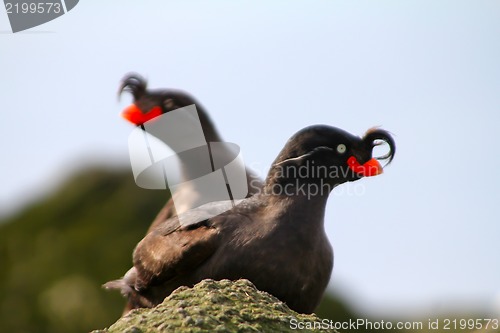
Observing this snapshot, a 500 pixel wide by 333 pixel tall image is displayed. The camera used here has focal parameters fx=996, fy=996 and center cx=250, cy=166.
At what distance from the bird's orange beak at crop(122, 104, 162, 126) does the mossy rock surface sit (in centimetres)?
475

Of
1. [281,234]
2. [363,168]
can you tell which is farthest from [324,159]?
[281,234]

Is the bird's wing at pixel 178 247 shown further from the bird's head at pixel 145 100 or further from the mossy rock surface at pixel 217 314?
the bird's head at pixel 145 100

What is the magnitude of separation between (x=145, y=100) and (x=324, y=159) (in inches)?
133

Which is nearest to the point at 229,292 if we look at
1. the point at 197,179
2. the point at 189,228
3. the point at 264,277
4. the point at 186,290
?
the point at 186,290

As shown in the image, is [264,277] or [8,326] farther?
[8,326]

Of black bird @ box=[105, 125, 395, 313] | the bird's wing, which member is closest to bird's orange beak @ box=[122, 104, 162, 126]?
the bird's wing

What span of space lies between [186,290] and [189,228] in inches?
80.7

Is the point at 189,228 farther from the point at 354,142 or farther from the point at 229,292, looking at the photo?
the point at 229,292

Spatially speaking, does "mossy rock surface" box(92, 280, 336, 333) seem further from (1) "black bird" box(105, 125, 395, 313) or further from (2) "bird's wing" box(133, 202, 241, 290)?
(2) "bird's wing" box(133, 202, 241, 290)

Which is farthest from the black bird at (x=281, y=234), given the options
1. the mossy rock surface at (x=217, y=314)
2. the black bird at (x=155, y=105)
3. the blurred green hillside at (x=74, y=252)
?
the blurred green hillside at (x=74, y=252)

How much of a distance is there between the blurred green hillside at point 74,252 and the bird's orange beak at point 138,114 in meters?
3.43

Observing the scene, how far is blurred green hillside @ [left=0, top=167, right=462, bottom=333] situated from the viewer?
1336 centimetres

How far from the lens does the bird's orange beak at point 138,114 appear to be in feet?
34.8

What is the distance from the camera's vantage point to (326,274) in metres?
7.65
